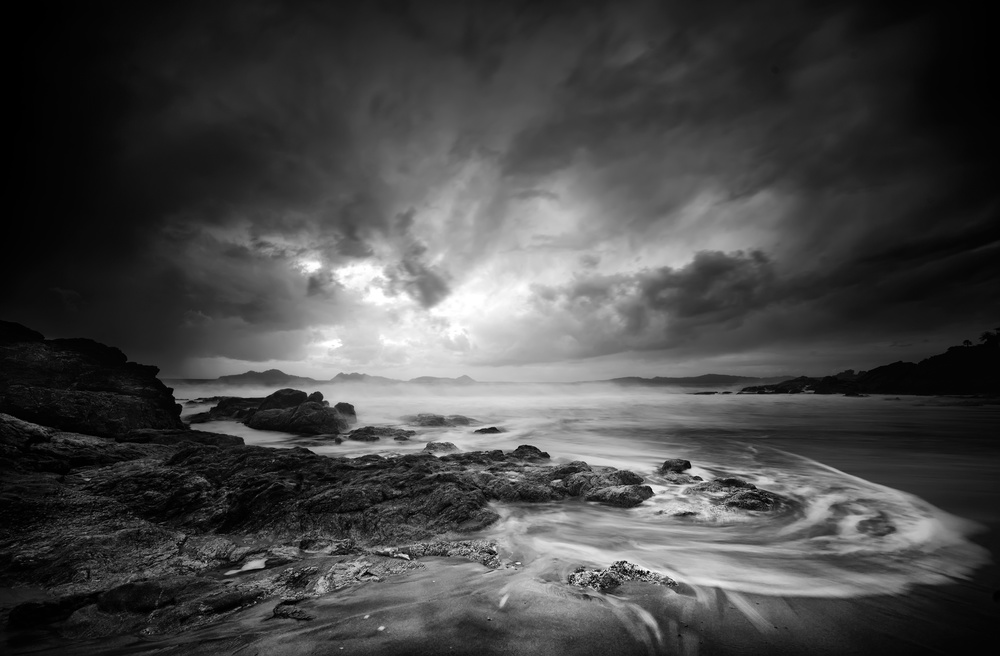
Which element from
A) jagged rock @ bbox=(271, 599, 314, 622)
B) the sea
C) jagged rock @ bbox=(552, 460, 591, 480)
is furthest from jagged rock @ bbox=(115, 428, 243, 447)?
the sea

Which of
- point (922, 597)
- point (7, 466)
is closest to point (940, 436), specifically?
point (922, 597)

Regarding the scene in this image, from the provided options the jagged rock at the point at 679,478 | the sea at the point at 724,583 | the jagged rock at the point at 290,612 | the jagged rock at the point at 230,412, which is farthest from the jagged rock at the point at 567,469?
the jagged rock at the point at 230,412

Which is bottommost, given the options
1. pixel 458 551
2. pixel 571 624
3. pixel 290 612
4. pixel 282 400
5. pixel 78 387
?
pixel 458 551

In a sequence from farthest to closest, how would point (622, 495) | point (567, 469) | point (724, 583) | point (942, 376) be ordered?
point (942, 376) < point (567, 469) < point (622, 495) < point (724, 583)

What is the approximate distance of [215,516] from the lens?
6000 millimetres

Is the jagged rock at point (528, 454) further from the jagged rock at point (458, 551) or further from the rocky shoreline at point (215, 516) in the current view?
the jagged rock at point (458, 551)

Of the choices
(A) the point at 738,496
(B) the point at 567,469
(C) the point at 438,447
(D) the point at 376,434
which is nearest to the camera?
(A) the point at 738,496

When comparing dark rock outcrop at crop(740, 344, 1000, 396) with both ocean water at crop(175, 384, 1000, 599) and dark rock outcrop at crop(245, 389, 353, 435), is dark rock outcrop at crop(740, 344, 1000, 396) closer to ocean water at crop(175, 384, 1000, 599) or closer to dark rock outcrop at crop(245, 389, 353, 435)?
ocean water at crop(175, 384, 1000, 599)

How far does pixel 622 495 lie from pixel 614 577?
4220mm

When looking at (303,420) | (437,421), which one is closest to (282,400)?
(303,420)

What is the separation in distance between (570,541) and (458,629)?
3283 millimetres

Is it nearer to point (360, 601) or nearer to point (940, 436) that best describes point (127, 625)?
point (360, 601)

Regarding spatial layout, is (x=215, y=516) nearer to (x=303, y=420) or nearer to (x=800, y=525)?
(x=800, y=525)

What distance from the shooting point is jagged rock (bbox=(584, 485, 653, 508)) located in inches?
311
